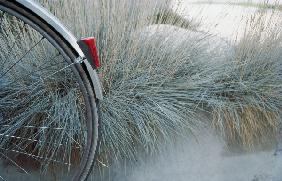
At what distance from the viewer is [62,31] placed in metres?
1.84

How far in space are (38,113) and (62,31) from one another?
2.56 ft

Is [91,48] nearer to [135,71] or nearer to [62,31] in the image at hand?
[62,31]

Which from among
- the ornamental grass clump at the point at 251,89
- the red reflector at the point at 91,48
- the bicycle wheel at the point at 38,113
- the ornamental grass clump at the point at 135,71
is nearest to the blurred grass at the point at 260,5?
the ornamental grass clump at the point at 251,89

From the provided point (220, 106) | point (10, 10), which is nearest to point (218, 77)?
point (220, 106)

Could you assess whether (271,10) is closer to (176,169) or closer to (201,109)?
(201,109)

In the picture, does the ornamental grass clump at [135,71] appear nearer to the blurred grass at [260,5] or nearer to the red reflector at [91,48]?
the blurred grass at [260,5]

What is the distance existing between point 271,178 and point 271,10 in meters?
0.97

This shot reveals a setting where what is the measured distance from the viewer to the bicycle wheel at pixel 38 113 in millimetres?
2449

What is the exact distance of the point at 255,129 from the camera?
8.81ft

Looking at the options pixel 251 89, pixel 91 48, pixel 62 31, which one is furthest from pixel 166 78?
pixel 62 31

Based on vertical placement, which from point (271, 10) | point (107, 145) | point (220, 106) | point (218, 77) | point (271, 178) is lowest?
point (271, 178)

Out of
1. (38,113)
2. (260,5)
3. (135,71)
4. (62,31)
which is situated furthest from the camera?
(260,5)

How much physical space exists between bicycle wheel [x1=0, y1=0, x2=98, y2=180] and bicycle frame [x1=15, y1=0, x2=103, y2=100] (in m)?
0.44

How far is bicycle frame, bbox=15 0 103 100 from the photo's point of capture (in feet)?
5.81
